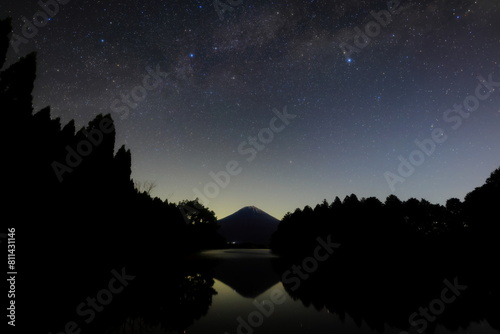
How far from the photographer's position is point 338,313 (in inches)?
408

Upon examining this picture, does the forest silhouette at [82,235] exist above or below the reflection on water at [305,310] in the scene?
above

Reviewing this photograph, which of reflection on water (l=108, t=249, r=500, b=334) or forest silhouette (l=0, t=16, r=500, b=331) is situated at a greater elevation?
forest silhouette (l=0, t=16, r=500, b=331)

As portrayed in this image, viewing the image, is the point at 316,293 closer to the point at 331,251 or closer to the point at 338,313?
the point at 338,313

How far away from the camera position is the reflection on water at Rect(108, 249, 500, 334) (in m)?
8.50

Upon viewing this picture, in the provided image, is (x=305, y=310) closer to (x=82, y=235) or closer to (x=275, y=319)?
(x=275, y=319)

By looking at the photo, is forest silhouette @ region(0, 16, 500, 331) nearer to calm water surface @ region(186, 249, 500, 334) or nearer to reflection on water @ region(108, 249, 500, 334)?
reflection on water @ region(108, 249, 500, 334)

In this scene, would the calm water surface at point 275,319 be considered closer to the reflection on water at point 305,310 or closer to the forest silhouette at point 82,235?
the reflection on water at point 305,310

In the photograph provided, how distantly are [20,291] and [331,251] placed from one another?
40.6 metres

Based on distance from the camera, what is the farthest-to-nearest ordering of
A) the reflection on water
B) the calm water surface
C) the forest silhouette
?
the forest silhouette
the reflection on water
the calm water surface

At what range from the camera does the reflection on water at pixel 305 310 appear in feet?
27.9

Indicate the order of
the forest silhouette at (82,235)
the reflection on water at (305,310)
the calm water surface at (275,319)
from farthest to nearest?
the forest silhouette at (82,235)
the reflection on water at (305,310)
the calm water surface at (275,319)

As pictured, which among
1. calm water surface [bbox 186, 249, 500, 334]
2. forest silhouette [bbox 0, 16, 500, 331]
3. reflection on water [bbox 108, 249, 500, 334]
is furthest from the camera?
forest silhouette [bbox 0, 16, 500, 331]

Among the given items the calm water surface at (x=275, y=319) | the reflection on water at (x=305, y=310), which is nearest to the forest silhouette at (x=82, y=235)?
the reflection on water at (x=305, y=310)

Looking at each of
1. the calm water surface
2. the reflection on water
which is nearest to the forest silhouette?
the reflection on water
